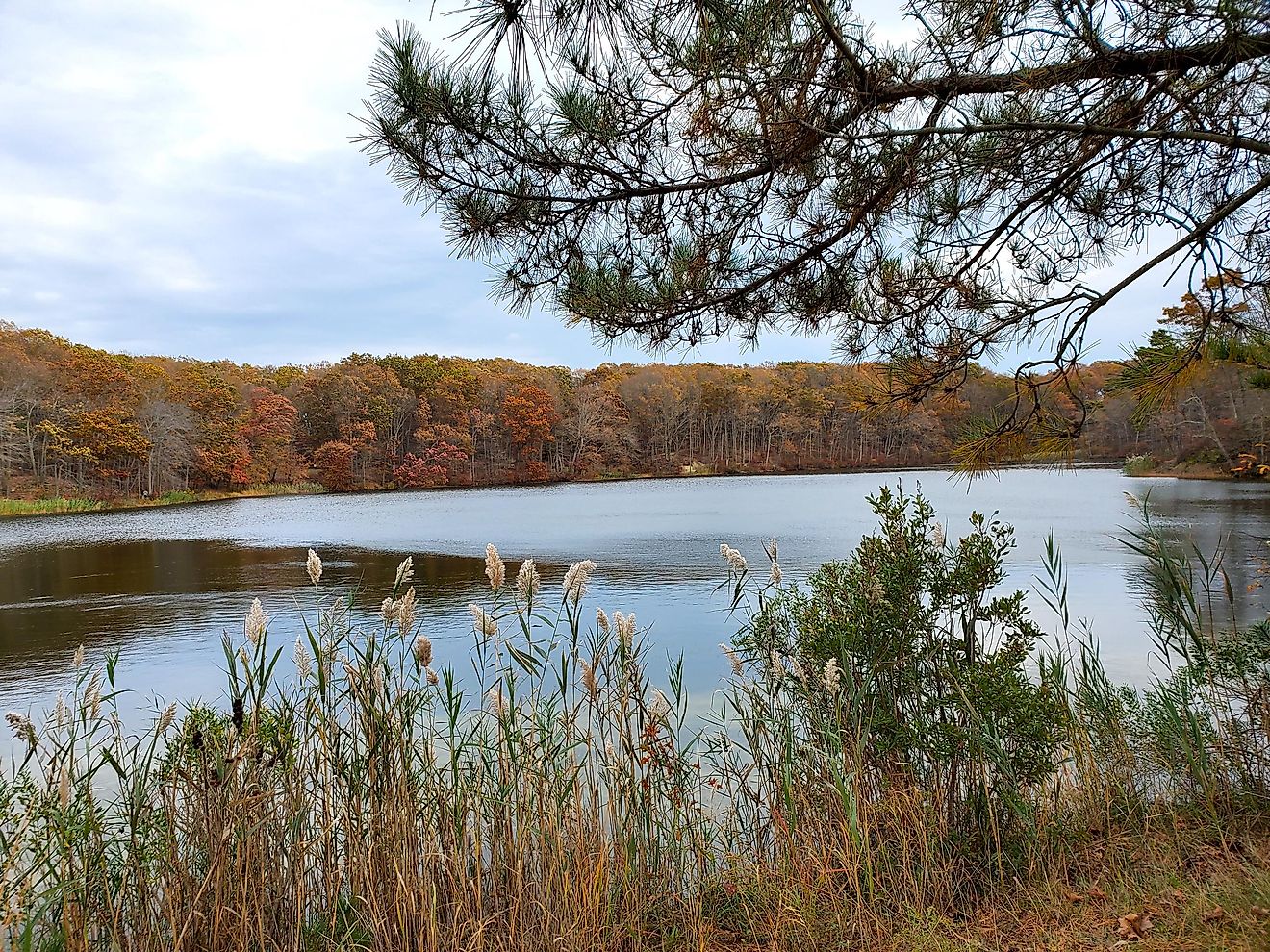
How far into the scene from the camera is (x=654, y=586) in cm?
966

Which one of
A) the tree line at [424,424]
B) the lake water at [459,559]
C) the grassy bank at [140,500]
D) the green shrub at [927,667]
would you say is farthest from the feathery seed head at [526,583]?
the grassy bank at [140,500]

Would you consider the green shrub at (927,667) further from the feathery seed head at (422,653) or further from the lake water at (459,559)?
the lake water at (459,559)

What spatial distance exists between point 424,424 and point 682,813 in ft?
130

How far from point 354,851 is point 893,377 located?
2.60 m

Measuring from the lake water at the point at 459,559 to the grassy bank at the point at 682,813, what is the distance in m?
1.84

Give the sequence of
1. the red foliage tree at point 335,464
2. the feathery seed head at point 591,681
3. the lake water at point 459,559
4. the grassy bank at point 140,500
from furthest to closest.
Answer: the red foliage tree at point 335,464 < the grassy bank at point 140,500 < the lake water at point 459,559 < the feathery seed head at point 591,681

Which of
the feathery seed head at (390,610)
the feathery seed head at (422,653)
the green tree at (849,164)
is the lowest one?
the feathery seed head at (422,653)

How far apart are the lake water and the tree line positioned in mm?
2277

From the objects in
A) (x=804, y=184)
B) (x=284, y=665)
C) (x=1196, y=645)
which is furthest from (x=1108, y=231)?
(x=284, y=665)

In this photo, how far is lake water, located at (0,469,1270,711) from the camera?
7094 mm

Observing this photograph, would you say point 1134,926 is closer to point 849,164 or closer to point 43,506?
point 849,164

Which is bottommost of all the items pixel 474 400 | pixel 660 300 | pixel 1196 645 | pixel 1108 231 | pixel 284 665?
pixel 284 665

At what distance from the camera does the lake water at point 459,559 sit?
7.09 metres

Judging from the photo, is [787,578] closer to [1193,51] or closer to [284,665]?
[284,665]
